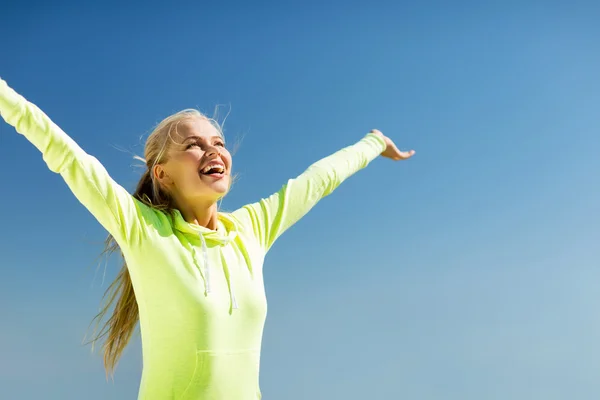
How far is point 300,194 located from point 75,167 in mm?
1659

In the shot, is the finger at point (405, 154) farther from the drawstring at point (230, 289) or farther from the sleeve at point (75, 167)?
the sleeve at point (75, 167)

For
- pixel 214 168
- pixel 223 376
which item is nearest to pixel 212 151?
pixel 214 168

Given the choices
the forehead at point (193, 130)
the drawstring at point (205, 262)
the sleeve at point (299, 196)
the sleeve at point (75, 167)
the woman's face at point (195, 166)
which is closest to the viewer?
the sleeve at point (75, 167)

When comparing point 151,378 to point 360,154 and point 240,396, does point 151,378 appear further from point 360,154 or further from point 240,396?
point 360,154

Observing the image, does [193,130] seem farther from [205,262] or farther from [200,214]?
[205,262]

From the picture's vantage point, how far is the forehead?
12.9ft

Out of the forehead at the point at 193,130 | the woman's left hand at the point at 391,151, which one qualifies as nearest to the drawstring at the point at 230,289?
the forehead at the point at 193,130

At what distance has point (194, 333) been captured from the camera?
3.36m

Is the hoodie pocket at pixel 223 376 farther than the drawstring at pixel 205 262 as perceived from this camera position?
No

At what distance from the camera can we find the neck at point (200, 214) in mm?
3855

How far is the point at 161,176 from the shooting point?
157 inches

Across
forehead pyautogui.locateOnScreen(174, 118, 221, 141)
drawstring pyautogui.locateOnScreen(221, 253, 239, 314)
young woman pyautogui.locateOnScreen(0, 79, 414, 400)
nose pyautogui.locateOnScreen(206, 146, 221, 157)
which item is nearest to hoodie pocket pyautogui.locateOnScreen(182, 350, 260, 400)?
young woman pyautogui.locateOnScreen(0, 79, 414, 400)

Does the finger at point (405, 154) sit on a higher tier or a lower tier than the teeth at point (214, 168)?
higher

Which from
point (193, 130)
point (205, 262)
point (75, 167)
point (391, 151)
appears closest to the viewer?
point (75, 167)
